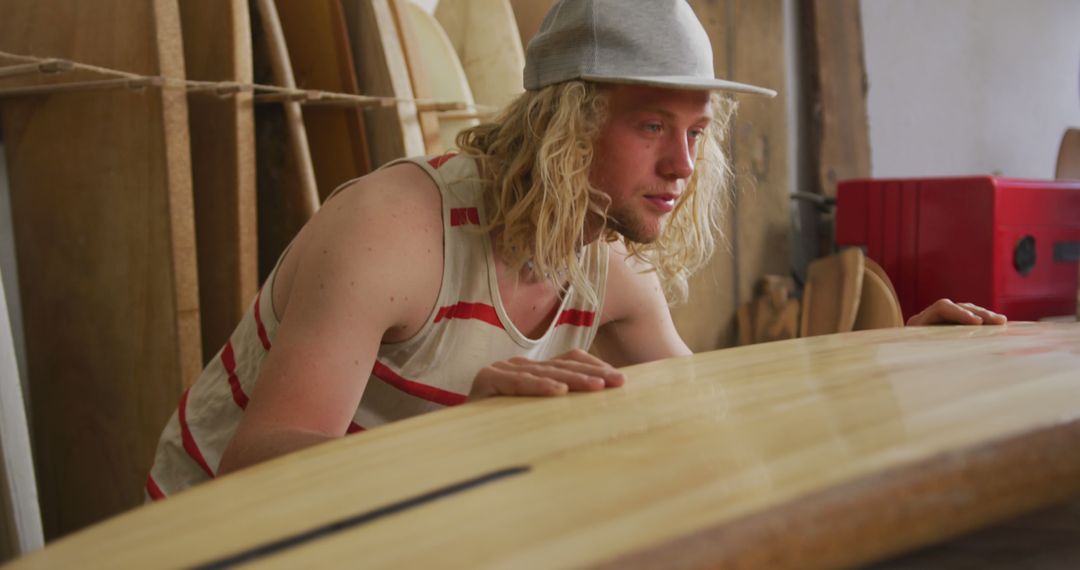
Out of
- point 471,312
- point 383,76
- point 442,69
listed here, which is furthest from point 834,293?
point 471,312

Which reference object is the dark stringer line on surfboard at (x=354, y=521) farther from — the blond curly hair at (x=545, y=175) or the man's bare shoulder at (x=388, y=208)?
the blond curly hair at (x=545, y=175)

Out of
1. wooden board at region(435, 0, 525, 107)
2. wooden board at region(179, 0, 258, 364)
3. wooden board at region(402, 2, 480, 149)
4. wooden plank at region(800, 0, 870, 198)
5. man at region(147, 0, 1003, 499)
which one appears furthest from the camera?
wooden plank at region(800, 0, 870, 198)

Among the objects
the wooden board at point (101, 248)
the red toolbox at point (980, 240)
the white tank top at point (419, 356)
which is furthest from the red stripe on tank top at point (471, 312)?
the red toolbox at point (980, 240)

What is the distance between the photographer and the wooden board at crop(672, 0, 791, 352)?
4.25 m

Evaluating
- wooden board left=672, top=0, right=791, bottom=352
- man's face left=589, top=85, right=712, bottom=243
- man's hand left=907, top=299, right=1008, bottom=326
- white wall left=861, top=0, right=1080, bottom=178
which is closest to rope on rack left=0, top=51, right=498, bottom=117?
man's face left=589, top=85, right=712, bottom=243

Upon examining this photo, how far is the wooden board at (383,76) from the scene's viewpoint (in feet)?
9.25

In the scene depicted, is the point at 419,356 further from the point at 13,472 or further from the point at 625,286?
the point at 13,472

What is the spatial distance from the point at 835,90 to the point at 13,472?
13.1ft

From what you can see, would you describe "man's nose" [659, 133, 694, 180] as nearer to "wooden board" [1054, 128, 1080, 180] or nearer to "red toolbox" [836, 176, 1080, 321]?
"red toolbox" [836, 176, 1080, 321]

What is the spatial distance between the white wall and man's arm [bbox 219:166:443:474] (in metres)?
4.08

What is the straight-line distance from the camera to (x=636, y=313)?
83.7 inches

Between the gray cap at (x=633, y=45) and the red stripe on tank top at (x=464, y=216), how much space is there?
0.99 ft

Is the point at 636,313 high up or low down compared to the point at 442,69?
down

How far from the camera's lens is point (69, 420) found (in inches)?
92.4
